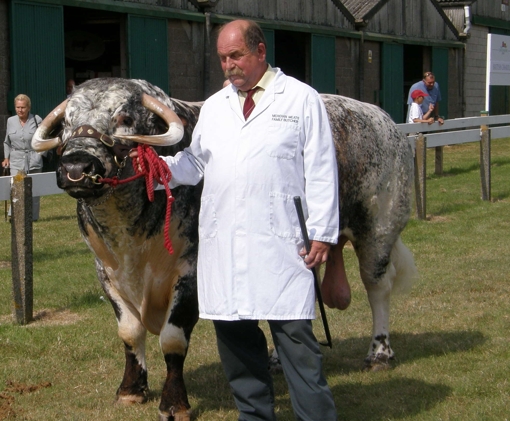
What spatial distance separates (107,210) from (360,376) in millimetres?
2097

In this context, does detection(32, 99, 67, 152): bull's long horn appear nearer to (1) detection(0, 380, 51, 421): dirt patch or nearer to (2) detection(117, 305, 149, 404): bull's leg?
(2) detection(117, 305, 149, 404): bull's leg

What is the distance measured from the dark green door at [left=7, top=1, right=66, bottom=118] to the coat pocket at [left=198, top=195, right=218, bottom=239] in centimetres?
1134

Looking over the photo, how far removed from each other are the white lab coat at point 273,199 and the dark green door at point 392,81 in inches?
817

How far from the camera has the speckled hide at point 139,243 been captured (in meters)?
4.57

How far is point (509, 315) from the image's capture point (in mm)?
7070

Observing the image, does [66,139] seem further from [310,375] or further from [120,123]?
[310,375]

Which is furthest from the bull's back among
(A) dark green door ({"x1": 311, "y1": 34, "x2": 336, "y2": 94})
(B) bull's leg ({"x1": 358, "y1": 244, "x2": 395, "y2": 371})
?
(A) dark green door ({"x1": 311, "y1": 34, "x2": 336, "y2": 94})

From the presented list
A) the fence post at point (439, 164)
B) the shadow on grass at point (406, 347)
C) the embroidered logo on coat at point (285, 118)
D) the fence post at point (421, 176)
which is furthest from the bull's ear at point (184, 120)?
the fence post at point (439, 164)

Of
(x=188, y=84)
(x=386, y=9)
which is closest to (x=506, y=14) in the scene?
(x=386, y=9)

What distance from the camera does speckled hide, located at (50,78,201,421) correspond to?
4574 mm

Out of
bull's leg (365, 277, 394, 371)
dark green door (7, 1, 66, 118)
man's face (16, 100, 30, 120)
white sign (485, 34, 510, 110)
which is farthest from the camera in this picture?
white sign (485, 34, 510, 110)

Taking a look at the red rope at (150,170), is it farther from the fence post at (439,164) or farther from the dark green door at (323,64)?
the dark green door at (323,64)

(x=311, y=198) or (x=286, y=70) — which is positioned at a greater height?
(x=286, y=70)

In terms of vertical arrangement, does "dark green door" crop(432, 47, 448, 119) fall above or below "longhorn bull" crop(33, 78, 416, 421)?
above
